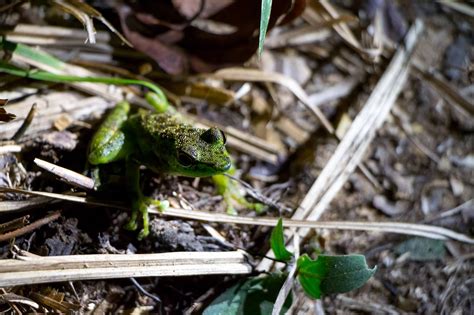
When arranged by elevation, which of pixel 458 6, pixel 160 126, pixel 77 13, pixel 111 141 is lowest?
pixel 111 141

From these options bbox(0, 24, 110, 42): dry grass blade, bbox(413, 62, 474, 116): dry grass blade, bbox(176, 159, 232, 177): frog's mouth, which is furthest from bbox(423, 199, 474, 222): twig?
bbox(0, 24, 110, 42): dry grass blade

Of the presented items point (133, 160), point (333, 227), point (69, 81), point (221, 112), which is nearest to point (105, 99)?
point (69, 81)

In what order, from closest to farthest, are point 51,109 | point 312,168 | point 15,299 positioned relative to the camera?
point 15,299
point 51,109
point 312,168

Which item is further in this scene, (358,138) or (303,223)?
(358,138)

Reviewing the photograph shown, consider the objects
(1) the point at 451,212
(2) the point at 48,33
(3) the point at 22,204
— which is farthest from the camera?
(1) the point at 451,212

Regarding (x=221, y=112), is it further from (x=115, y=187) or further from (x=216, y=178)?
(x=115, y=187)

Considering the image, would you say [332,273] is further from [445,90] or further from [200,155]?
[445,90]

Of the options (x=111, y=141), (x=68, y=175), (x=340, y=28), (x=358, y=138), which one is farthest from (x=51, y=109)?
(x=340, y=28)

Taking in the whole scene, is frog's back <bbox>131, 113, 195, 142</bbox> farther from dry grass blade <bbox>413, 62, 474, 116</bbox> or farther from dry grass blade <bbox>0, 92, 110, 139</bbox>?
dry grass blade <bbox>413, 62, 474, 116</bbox>
